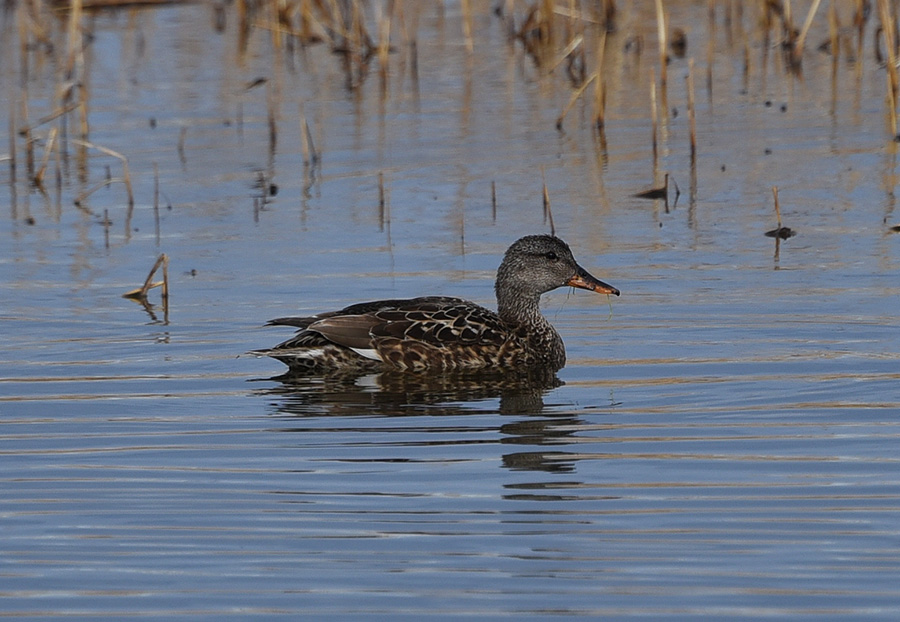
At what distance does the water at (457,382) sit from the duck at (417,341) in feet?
0.54

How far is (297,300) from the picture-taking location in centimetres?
1035

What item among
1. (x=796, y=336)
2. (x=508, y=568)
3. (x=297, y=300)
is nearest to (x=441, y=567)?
(x=508, y=568)

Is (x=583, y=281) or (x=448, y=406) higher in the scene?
(x=583, y=281)

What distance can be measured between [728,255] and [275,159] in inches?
201

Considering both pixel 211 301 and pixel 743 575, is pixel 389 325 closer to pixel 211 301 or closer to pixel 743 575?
pixel 211 301

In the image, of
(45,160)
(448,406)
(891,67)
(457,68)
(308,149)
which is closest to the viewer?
(448,406)

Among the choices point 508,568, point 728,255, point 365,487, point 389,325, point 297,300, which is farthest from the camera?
point 728,255

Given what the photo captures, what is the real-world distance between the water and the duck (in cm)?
16

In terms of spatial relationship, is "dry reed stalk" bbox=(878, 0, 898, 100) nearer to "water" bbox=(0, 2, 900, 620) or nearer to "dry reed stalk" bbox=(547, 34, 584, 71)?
"water" bbox=(0, 2, 900, 620)

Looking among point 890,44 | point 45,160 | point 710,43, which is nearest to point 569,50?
point 710,43

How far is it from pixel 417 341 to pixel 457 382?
0.33m

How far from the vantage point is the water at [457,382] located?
17.4ft

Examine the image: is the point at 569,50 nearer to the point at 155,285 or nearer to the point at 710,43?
the point at 710,43

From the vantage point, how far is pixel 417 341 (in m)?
9.01
